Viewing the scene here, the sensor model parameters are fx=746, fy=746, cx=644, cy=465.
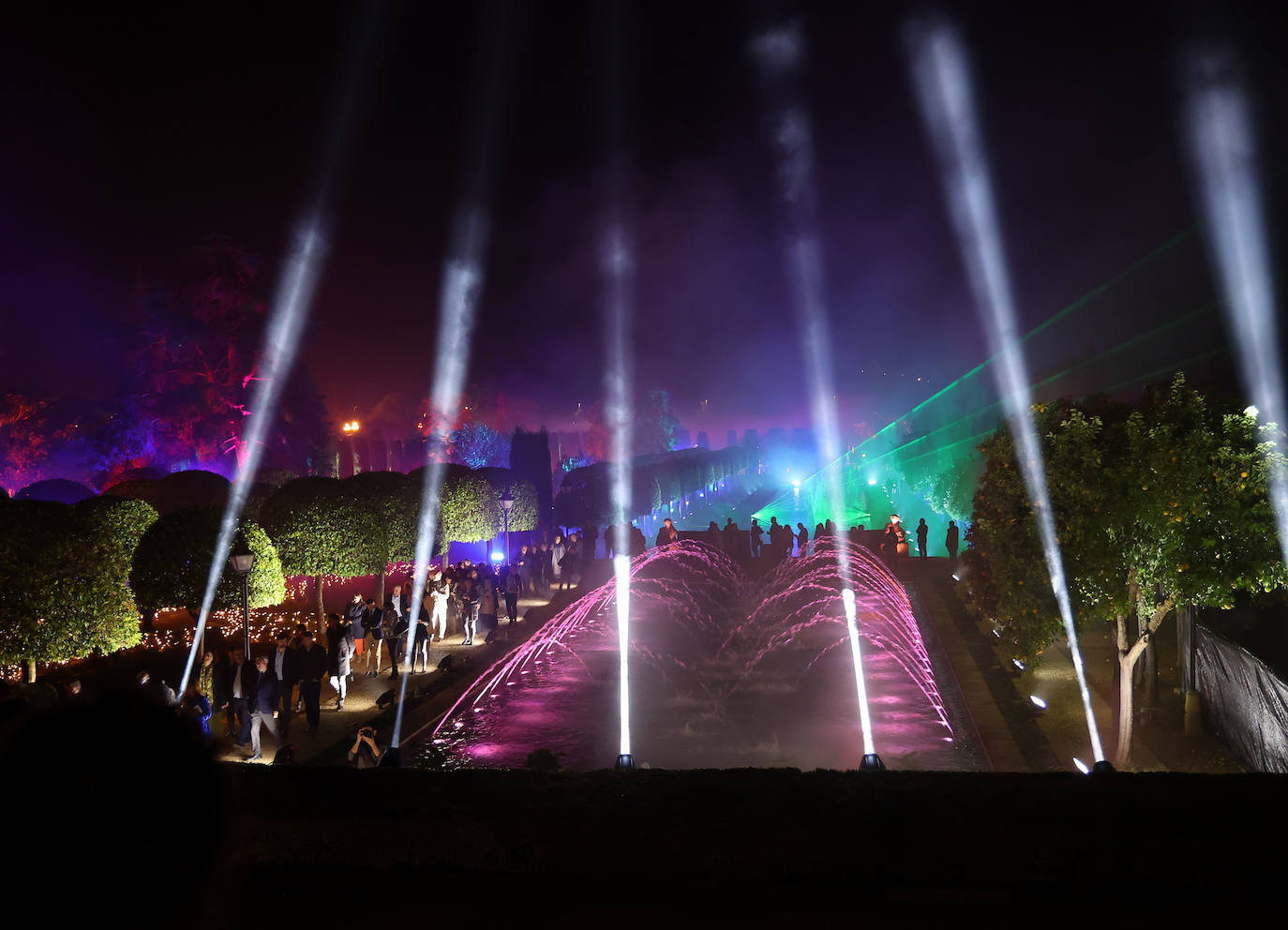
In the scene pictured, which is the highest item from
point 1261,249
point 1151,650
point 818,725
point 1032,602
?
point 1261,249

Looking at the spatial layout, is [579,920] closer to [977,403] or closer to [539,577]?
[539,577]

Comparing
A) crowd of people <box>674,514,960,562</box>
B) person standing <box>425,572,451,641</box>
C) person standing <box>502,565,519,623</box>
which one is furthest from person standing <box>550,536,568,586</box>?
person standing <box>425,572,451,641</box>

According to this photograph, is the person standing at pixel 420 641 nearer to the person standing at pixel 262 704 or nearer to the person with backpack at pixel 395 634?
the person with backpack at pixel 395 634

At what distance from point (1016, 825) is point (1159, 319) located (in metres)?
45.1

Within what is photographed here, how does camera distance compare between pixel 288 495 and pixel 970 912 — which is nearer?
pixel 970 912

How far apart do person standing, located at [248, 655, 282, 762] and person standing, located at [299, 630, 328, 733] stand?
0.88 meters

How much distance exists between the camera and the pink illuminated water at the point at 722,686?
11.5 meters

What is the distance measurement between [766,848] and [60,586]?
1404 centimetres

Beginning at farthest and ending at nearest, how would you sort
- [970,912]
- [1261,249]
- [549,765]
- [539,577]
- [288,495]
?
[1261,249] < [539,577] < [288,495] < [549,765] < [970,912]

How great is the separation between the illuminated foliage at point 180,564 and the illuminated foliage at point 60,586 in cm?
36

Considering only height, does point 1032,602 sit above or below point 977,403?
below

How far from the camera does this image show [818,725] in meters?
12.4

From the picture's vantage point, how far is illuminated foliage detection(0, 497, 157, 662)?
40.7ft

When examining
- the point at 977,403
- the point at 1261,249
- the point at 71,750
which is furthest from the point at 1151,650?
the point at 977,403
